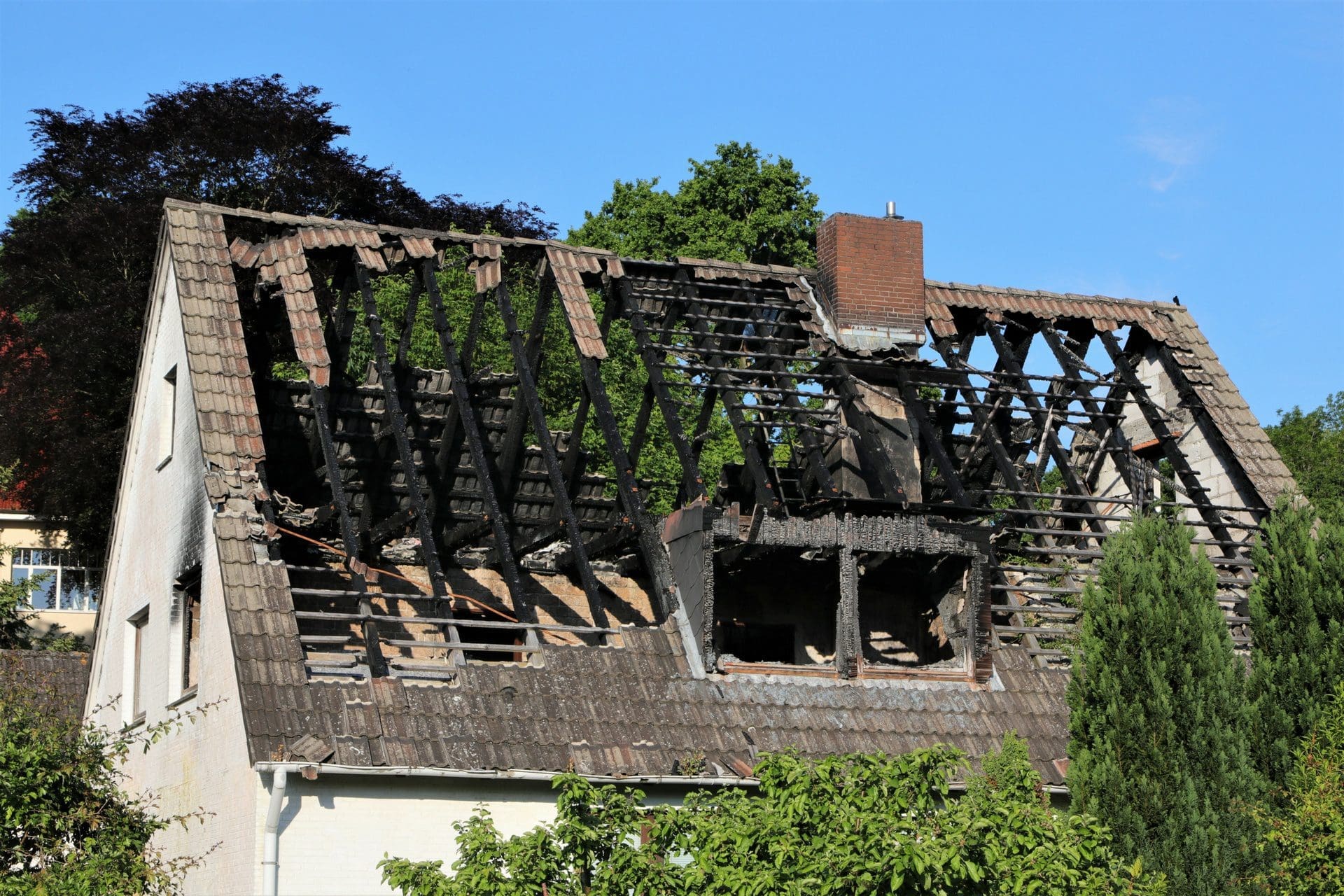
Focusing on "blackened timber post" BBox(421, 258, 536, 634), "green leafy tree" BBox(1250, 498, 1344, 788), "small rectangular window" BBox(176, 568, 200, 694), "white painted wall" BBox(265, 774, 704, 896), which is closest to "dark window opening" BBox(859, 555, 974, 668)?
"green leafy tree" BBox(1250, 498, 1344, 788)

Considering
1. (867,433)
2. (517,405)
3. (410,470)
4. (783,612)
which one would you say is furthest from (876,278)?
(410,470)

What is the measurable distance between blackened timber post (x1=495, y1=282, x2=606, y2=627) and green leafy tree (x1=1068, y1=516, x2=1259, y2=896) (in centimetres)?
486

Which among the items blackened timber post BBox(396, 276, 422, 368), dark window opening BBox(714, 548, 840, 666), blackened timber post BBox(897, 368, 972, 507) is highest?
blackened timber post BBox(396, 276, 422, 368)

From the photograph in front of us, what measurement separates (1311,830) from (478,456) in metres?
8.63

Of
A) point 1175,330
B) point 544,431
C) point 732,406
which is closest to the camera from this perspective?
point 544,431

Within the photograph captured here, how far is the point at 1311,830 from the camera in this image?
569 inches

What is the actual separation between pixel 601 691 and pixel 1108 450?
8.38 m

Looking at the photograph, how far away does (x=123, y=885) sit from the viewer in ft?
49.5

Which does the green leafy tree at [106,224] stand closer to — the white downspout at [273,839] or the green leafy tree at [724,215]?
the green leafy tree at [724,215]

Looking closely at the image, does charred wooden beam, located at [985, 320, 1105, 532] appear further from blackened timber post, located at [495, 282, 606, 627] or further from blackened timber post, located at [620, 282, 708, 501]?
blackened timber post, located at [495, 282, 606, 627]

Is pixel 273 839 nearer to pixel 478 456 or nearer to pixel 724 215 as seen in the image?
pixel 478 456

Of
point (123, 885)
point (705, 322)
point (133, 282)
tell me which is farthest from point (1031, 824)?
point (133, 282)

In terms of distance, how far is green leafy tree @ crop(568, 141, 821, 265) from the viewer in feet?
134

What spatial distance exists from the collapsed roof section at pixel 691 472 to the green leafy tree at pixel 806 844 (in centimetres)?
407
